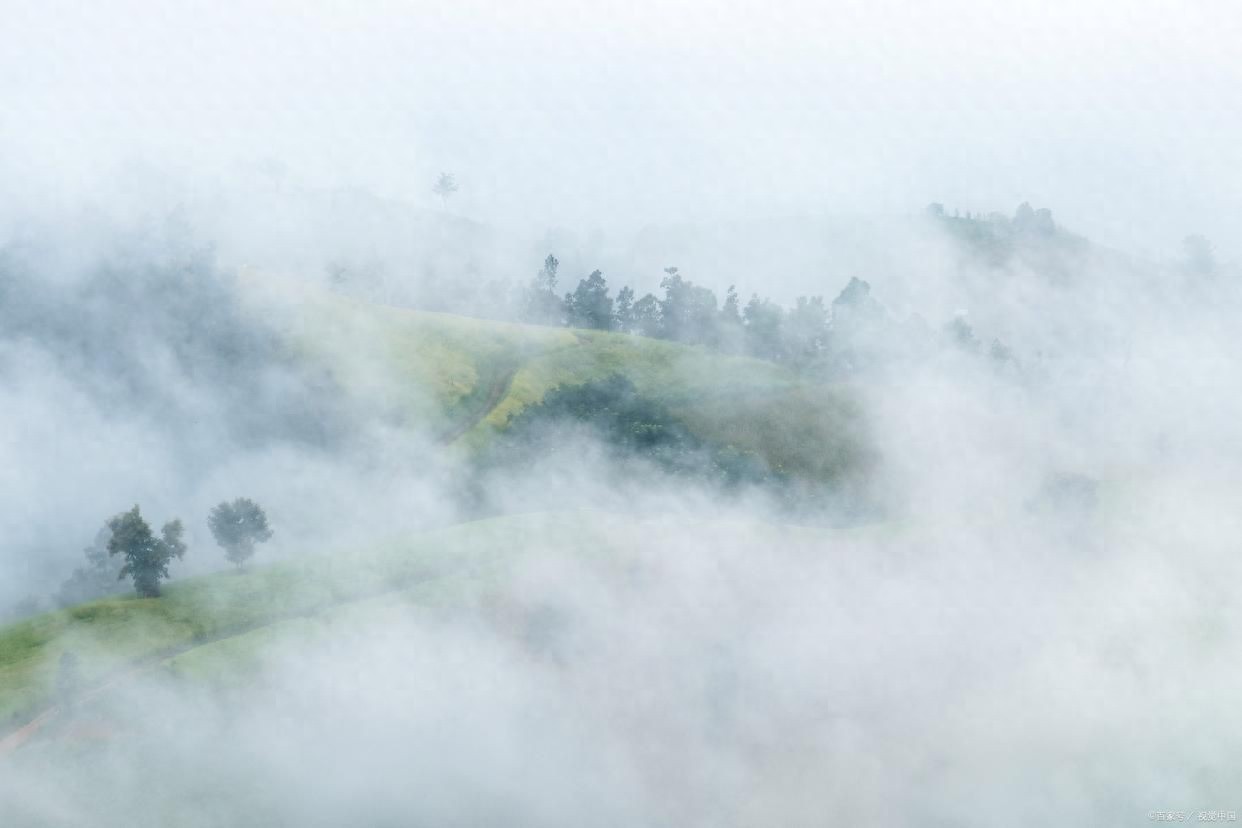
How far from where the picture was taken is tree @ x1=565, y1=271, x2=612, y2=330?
6944 inches

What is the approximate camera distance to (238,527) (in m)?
94.0

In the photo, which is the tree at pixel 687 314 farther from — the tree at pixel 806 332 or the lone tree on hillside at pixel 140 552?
the lone tree on hillside at pixel 140 552

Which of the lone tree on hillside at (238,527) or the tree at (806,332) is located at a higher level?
the tree at (806,332)

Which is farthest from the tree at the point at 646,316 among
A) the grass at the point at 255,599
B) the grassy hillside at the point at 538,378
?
the grass at the point at 255,599

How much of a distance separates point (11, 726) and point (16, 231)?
411 ft

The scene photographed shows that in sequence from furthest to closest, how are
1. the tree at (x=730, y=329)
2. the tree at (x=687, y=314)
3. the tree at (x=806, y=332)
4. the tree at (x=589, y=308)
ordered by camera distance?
the tree at (x=589, y=308) < the tree at (x=687, y=314) < the tree at (x=730, y=329) < the tree at (x=806, y=332)

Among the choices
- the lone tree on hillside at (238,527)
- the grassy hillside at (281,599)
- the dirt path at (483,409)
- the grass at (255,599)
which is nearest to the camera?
the grassy hillside at (281,599)

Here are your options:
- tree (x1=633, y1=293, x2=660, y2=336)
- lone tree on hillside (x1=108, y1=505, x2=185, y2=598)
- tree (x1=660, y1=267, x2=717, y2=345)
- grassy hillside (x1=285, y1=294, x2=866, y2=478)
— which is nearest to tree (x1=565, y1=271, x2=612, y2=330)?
tree (x1=633, y1=293, x2=660, y2=336)

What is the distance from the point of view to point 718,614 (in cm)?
8494

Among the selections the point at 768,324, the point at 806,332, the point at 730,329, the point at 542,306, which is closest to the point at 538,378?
the point at 730,329

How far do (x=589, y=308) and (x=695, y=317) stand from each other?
62.4ft

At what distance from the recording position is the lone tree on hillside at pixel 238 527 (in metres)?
93.7

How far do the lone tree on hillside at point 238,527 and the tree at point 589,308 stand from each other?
87.0m

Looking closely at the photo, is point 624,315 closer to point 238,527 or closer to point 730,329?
point 730,329
